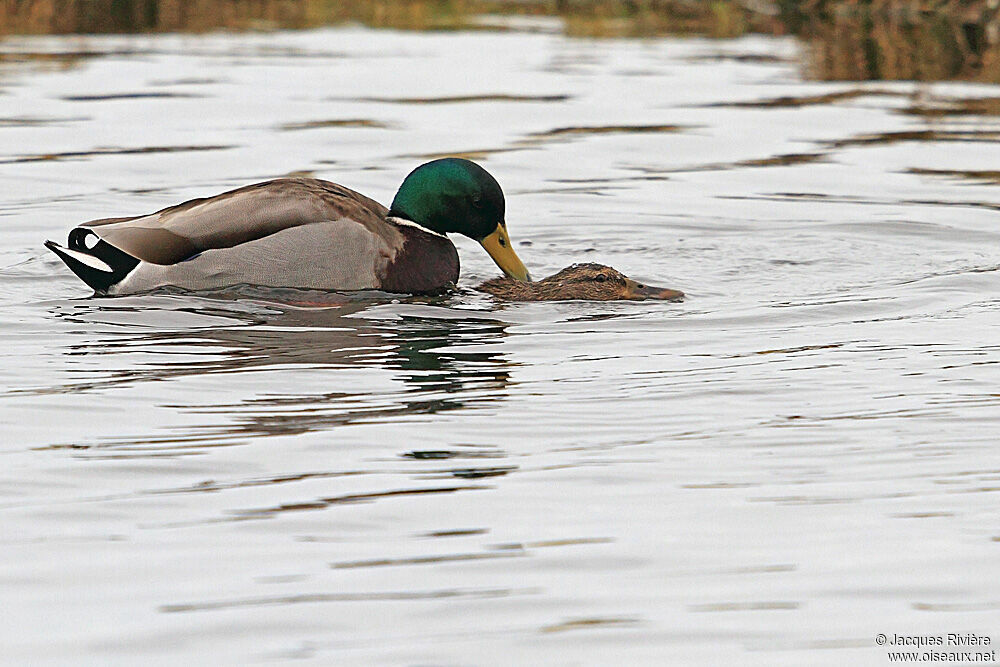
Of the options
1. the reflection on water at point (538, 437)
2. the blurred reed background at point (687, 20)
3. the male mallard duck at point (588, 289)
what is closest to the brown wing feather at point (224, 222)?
the reflection on water at point (538, 437)

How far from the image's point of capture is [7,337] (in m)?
6.87

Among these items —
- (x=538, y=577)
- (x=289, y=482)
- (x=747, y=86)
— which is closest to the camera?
(x=538, y=577)

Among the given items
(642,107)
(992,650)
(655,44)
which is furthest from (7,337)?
(655,44)

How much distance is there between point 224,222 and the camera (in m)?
7.92

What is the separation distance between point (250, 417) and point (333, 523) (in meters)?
1.26

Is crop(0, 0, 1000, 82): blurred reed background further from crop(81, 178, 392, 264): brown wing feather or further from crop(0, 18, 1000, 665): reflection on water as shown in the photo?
crop(81, 178, 392, 264): brown wing feather

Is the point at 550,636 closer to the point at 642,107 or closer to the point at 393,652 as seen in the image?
the point at 393,652

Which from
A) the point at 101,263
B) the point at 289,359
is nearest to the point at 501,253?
the point at 101,263

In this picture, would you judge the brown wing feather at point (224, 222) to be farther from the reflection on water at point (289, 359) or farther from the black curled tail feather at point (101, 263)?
the reflection on water at point (289, 359)

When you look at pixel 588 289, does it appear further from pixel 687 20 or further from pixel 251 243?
pixel 687 20

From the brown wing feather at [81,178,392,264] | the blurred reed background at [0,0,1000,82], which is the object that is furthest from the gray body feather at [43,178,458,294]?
the blurred reed background at [0,0,1000,82]

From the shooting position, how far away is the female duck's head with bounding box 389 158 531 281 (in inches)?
332

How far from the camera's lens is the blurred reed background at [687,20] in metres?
17.5

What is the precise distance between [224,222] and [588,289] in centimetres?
174
